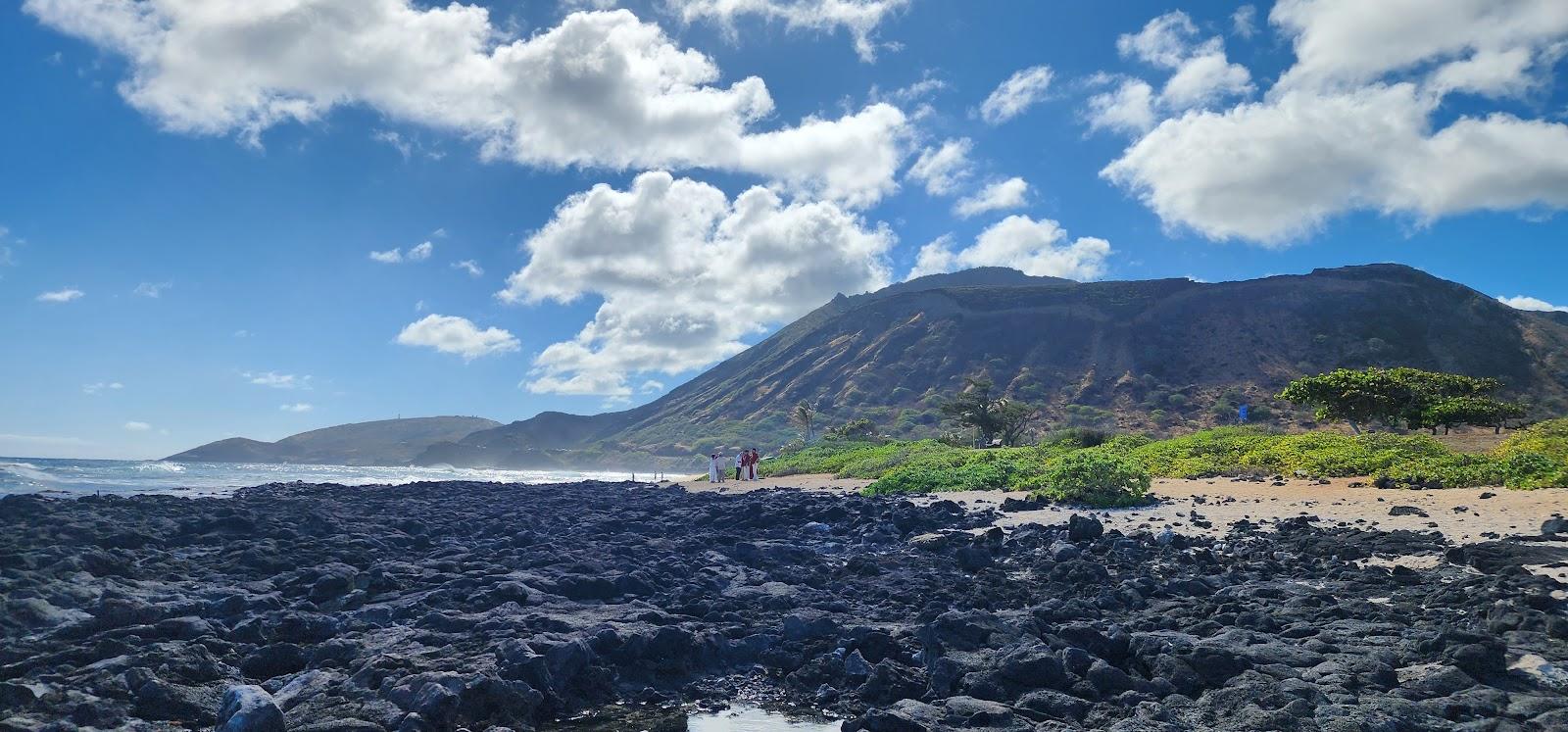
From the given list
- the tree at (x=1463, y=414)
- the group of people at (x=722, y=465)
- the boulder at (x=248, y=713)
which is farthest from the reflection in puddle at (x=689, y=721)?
the group of people at (x=722, y=465)

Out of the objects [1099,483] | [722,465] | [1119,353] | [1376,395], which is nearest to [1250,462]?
[1099,483]

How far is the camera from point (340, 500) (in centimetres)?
2591

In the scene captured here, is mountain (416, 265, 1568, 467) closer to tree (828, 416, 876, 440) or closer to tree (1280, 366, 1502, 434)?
tree (828, 416, 876, 440)

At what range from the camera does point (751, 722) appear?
23.0 ft

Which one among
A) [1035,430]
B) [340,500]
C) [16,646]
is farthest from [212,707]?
[1035,430]

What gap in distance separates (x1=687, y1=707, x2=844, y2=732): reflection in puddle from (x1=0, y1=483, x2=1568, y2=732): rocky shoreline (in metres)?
0.41

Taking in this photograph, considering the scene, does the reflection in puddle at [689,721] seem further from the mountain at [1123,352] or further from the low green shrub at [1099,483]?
the mountain at [1123,352]

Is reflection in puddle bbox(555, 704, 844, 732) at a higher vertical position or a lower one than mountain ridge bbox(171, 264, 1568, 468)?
lower

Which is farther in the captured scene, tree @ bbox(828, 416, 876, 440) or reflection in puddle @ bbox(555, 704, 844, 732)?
tree @ bbox(828, 416, 876, 440)

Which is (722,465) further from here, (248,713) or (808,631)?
(248,713)

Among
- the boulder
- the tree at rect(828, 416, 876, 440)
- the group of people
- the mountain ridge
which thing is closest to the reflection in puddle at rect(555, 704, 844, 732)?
the boulder

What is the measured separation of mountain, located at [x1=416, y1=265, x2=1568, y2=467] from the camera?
303 feet

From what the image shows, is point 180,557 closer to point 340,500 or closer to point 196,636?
point 196,636

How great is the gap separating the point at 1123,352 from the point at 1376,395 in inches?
3086
